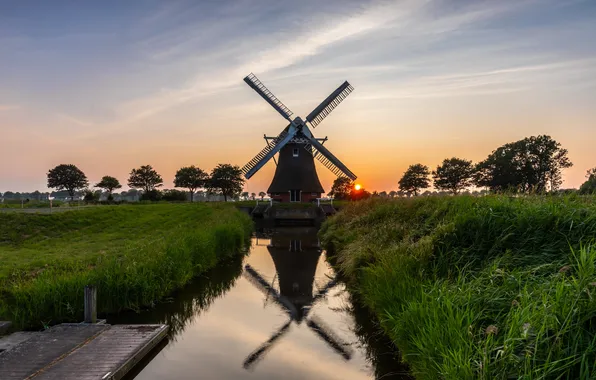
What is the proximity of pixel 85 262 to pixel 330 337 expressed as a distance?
28.3 ft

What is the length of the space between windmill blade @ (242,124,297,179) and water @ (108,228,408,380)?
24.7m

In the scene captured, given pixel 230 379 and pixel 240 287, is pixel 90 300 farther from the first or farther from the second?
pixel 240 287

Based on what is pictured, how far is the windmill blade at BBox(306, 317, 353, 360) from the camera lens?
723cm

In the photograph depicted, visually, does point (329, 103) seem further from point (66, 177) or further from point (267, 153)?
point (66, 177)

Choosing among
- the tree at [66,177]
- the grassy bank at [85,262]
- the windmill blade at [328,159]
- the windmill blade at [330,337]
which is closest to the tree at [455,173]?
the windmill blade at [328,159]

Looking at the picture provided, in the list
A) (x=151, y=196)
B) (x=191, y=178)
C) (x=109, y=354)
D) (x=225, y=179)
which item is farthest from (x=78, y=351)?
(x=191, y=178)

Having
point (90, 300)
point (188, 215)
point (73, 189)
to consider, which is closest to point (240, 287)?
point (90, 300)

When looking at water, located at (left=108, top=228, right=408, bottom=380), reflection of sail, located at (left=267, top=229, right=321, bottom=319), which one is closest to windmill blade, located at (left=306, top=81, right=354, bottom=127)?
reflection of sail, located at (left=267, top=229, right=321, bottom=319)

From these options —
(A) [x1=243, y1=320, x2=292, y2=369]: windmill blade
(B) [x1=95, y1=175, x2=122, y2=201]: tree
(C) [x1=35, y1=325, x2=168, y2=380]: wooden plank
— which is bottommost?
(A) [x1=243, y1=320, x2=292, y2=369]: windmill blade

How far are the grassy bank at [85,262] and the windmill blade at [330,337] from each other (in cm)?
415

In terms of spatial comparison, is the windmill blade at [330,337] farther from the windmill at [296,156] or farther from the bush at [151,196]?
the bush at [151,196]

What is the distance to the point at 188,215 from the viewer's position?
31.2 metres

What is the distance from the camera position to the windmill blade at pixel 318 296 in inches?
384

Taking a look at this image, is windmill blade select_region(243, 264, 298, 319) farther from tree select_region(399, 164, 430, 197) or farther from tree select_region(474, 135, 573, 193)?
tree select_region(399, 164, 430, 197)
